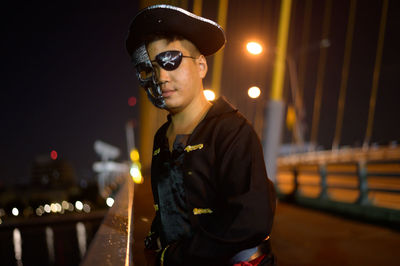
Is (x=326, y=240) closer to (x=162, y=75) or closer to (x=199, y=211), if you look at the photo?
(x=199, y=211)

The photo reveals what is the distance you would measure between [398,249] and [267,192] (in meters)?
3.85

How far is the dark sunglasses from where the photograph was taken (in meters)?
1.28

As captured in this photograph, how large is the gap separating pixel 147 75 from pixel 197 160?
Answer: 463 mm

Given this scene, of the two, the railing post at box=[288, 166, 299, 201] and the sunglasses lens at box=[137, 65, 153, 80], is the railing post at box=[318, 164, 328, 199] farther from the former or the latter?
the sunglasses lens at box=[137, 65, 153, 80]

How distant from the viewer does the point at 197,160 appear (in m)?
1.19

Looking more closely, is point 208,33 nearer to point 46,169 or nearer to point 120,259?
point 120,259

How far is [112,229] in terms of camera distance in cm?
180

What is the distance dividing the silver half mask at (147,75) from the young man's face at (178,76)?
0.06 ft

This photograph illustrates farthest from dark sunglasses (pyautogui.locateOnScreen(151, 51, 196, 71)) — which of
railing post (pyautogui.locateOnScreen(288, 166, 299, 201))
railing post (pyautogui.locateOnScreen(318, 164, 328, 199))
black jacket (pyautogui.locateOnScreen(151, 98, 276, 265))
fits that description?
railing post (pyautogui.locateOnScreen(288, 166, 299, 201))

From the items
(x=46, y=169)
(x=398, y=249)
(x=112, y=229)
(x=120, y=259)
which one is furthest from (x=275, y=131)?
(x=46, y=169)

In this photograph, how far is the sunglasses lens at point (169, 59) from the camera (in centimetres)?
128

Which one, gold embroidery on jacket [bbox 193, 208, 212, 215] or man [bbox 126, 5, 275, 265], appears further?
gold embroidery on jacket [bbox 193, 208, 212, 215]

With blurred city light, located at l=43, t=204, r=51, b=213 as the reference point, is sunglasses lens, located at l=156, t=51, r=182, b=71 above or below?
above

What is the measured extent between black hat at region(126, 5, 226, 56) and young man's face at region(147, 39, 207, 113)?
0.04 m
